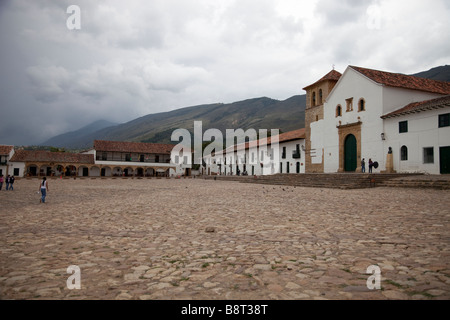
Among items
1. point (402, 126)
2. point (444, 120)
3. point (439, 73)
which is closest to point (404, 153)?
point (402, 126)

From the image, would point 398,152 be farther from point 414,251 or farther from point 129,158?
point 129,158

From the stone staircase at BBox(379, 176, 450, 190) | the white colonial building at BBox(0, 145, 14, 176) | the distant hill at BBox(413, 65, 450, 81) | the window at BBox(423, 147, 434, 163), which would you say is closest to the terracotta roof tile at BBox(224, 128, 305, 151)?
the window at BBox(423, 147, 434, 163)

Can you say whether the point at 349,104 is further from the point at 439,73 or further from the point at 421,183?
the point at 439,73

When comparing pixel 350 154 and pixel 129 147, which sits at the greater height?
pixel 129 147

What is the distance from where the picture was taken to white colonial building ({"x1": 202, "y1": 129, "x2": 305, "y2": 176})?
35000mm

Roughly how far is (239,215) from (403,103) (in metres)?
22.6

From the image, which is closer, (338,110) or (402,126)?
(402,126)

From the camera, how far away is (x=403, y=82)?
79.5 ft

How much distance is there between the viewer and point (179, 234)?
16.1 ft

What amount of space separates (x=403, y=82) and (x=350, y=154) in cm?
750

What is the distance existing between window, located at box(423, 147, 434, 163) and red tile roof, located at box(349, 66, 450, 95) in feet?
20.1

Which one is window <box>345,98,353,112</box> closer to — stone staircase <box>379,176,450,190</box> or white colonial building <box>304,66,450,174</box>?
white colonial building <box>304,66,450,174</box>

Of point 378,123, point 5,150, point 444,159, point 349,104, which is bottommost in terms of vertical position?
point 444,159

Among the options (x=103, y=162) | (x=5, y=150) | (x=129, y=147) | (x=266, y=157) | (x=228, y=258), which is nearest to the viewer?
(x=228, y=258)
